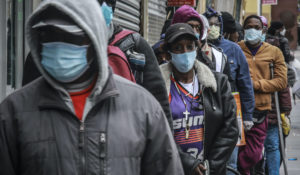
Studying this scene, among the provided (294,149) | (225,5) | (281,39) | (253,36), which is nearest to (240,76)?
(253,36)

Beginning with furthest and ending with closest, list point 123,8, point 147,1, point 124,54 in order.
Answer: point 147,1, point 123,8, point 124,54

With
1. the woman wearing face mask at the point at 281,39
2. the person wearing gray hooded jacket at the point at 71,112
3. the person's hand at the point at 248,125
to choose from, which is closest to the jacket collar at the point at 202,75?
the person's hand at the point at 248,125

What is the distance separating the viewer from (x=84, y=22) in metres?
2.45

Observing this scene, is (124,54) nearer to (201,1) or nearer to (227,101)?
(227,101)

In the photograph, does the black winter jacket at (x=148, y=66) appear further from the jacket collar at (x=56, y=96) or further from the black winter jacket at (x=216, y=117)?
the jacket collar at (x=56, y=96)

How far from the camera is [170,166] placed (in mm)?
2646

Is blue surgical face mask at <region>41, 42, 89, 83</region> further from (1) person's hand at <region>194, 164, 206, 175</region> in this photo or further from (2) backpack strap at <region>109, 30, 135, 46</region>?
(1) person's hand at <region>194, 164, 206, 175</region>

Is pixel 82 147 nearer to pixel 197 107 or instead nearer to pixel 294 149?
pixel 197 107

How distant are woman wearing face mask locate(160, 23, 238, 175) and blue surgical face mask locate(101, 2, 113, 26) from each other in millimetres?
936

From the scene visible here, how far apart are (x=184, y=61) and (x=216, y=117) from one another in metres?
0.46

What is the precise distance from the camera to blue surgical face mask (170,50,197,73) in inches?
183

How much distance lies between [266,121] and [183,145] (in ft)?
9.60

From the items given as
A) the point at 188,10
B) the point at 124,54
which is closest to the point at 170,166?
the point at 124,54

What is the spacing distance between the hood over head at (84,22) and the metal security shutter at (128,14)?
6360 millimetres
